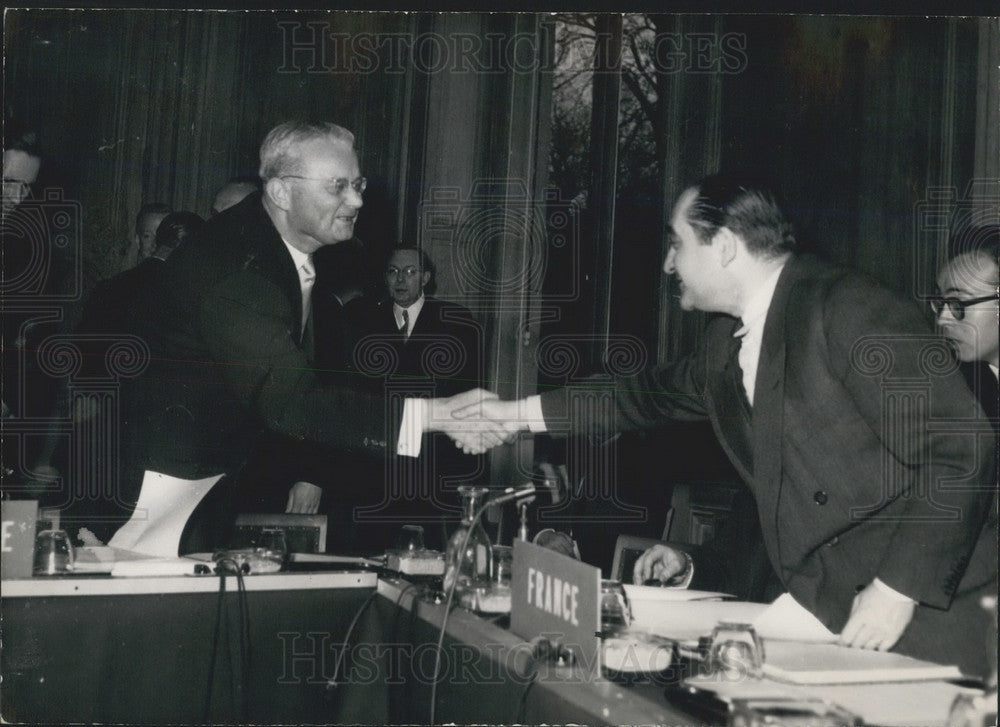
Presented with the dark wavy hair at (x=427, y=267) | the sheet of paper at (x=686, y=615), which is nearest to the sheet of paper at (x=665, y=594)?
the sheet of paper at (x=686, y=615)

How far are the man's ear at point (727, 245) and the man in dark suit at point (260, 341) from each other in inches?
32.1

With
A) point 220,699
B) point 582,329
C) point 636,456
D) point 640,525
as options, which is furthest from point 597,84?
point 220,699

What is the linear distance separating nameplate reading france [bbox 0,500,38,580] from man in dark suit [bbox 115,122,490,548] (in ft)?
1.86

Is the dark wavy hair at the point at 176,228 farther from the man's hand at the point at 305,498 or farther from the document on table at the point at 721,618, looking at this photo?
the document on table at the point at 721,618

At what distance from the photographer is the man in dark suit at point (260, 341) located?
2732mm

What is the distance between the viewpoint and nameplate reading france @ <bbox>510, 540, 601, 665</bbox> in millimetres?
1503

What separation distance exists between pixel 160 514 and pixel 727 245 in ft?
5.19

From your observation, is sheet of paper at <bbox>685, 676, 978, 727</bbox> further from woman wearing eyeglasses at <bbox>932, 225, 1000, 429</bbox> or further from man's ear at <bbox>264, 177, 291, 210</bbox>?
man's ear at <bbox>264, 177, 291, 210</bbox>

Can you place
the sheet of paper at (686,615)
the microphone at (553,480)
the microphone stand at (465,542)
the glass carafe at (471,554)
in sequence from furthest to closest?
the microphone at (553,480) < the glass carafe at (471,554) < the microphone stand at (465,542) < the sheet of paper at (686,615)

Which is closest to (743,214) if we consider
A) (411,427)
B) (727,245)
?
(727,245)

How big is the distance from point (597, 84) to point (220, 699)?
1.74m

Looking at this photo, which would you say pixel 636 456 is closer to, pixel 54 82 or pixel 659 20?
pixel 659 20

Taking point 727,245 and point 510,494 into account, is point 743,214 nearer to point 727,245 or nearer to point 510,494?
point 727,245

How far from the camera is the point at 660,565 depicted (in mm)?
2398
